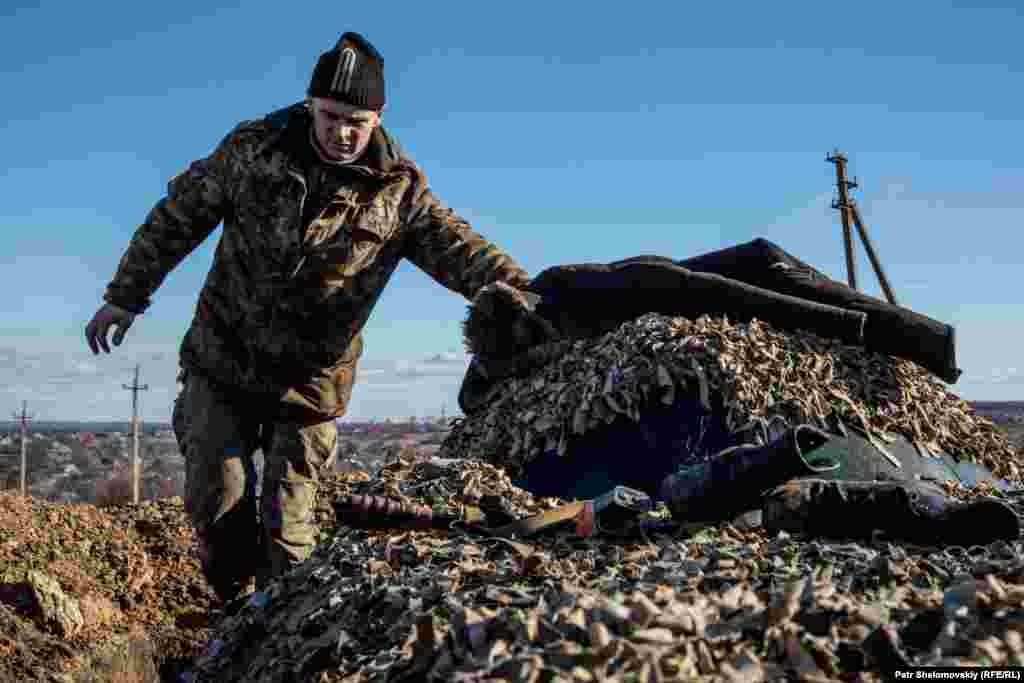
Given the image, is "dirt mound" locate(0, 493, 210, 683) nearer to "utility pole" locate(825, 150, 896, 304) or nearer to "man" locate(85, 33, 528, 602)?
"man" locate(85, 33, 528, 602)

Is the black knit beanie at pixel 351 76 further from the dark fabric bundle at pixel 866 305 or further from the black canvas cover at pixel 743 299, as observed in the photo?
the dark fabric bundle at pixel 866 305

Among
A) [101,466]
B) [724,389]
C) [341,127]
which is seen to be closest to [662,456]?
[724,389]

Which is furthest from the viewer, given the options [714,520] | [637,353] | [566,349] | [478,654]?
[566,349]

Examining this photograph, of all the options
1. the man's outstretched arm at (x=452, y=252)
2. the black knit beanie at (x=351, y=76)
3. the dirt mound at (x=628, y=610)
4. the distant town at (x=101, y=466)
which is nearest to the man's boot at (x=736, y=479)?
the dirt mound at (x=628, y=610)

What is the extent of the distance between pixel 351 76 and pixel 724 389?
206cm

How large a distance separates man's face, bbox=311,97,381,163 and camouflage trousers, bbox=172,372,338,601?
1.13 m

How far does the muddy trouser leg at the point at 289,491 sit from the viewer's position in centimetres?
445

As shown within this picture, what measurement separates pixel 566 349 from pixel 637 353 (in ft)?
1.80

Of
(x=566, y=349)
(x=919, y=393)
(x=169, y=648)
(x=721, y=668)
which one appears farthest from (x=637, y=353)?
(x=169, y=648)

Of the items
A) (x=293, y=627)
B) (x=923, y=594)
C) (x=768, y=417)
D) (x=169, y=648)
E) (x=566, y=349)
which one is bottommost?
(x=169, y=648)

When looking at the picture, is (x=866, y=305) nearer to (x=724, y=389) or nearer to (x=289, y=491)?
(x=724, y=389)

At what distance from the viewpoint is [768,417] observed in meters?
4.48

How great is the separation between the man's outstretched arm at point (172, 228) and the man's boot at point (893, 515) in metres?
2.74

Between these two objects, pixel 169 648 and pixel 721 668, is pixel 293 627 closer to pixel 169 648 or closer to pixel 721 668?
pixel 721 668
